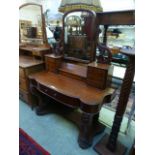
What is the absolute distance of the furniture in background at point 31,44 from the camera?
79.2 inches

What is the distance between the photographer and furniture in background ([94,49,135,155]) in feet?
3.33

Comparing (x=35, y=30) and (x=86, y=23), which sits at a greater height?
(x=35, y=30)

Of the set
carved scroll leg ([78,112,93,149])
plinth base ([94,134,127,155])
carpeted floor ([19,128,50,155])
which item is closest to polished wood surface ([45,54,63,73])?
carved scroll leg ([78,112,93,149])

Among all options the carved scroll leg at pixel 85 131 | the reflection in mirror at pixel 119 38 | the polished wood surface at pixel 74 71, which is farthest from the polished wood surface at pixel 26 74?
the reflection in mirror at pixel 119 38

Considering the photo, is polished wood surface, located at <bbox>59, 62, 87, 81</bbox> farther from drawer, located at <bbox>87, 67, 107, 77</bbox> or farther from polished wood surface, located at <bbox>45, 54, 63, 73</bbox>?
A: drawer, located at <bbox>87, 67, 107, 77</bbox>

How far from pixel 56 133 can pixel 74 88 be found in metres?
0.73

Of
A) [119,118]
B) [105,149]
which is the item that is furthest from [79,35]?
[105,149]

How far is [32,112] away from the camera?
212 centimetres

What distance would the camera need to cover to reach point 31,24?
249 cm

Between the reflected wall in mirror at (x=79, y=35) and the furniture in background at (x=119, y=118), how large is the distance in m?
0.63
